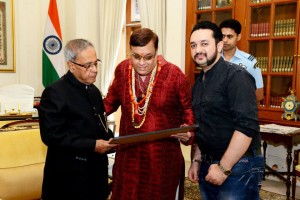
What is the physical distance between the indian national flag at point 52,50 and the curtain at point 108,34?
82 cm

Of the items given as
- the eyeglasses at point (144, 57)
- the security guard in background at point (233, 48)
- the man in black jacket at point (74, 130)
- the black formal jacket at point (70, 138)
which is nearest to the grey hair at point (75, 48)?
the man in black jacket at point (74, 130)

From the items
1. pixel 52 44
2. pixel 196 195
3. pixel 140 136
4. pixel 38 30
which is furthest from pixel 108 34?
pixel 140 136

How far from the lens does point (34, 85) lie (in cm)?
556

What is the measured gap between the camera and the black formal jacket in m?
1.70

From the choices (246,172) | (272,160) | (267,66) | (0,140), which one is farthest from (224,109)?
A: (272,160)

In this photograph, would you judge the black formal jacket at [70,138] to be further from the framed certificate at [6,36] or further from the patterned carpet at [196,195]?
the framed certificate at [6,36]

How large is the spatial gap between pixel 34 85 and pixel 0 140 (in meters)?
3.58

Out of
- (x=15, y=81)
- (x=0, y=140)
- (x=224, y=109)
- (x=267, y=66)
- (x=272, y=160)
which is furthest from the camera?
(x=15, y=81)

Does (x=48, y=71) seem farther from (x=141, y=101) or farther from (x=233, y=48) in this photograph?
(x=141, y=101)

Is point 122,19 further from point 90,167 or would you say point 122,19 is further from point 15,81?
point 90,167

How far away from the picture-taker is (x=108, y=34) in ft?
19.1

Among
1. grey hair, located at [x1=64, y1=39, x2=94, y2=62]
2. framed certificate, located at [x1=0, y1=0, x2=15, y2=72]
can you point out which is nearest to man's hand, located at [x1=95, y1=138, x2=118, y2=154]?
grey hair, located at [x1=64, y1=39, x2=94, y2=62]

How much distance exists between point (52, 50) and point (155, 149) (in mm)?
3827

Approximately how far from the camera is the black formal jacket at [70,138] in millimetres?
1696
